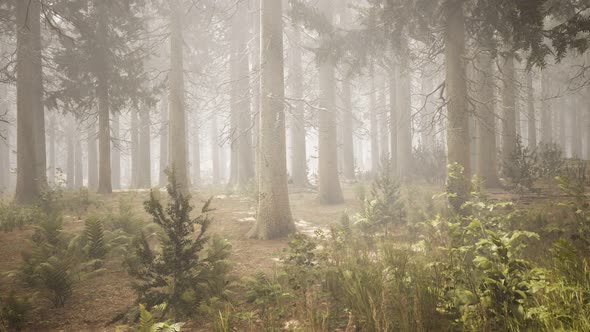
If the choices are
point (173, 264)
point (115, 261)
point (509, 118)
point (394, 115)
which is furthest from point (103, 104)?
point (509, 118)

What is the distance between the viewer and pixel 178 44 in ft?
42.8

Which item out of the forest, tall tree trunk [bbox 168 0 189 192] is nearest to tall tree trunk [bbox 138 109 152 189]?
the forest

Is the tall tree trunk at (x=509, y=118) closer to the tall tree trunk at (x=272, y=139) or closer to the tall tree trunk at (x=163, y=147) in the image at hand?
the tall tree trunk at (x=272, y=139)

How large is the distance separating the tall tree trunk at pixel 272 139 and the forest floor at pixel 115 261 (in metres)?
0.50

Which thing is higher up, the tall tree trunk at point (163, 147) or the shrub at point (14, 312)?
the tall tree trunk at point (163, 147)

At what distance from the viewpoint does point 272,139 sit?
8617 millimetres

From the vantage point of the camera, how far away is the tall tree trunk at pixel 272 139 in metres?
8.58

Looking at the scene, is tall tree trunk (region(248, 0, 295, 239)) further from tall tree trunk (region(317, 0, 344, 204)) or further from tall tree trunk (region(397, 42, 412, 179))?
tall tree trunk (region(397, 42, 412, 179))

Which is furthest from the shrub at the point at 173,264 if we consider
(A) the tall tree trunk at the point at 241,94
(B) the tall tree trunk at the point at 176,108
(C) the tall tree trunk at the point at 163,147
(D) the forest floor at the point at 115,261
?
(C) the tall tree trunk at the point at 163,147

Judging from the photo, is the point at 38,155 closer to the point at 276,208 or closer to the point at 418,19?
the point at 276,208

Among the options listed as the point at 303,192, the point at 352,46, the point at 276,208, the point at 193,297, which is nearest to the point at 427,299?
the point at 193,297

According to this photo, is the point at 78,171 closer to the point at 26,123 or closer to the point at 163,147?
the point at 163,147

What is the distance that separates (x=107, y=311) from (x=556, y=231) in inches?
306

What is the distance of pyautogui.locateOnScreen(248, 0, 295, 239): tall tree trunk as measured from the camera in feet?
28.2
